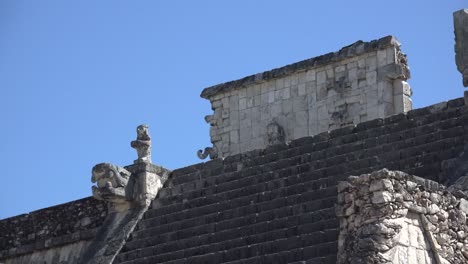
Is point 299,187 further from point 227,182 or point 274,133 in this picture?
point 274,133

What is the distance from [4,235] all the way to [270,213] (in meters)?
7.12

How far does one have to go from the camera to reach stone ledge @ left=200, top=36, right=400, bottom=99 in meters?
20.8

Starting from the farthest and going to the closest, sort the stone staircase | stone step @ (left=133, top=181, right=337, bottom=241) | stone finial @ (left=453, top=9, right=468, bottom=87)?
stone finial @ (left=453, top=9, right=468, bottom=87) → stone step @ (left=133, top=181, right=337, bottom=241) → the stone staircase

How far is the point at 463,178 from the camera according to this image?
1428cm

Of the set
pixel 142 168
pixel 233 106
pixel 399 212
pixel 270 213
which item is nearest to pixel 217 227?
pixel 270 213

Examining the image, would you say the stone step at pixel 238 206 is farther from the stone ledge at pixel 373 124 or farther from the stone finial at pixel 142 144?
the stone finial at pixel 142 144

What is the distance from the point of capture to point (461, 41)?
16375 millimetres

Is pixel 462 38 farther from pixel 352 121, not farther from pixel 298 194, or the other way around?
pixel 352 121

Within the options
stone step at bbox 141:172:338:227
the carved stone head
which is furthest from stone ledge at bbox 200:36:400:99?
stone step at bbox 141:172:338:227

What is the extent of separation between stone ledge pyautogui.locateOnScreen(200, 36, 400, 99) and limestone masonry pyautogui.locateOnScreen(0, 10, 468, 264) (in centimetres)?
2

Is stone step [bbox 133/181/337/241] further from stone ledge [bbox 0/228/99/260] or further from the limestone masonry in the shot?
stone ledge [bbox 0/228/99/260]

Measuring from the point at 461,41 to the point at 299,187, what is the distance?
8.94 feet

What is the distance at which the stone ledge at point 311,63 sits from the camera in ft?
68.3

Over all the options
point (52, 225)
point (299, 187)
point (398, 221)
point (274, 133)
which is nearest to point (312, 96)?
point (274, 133)
